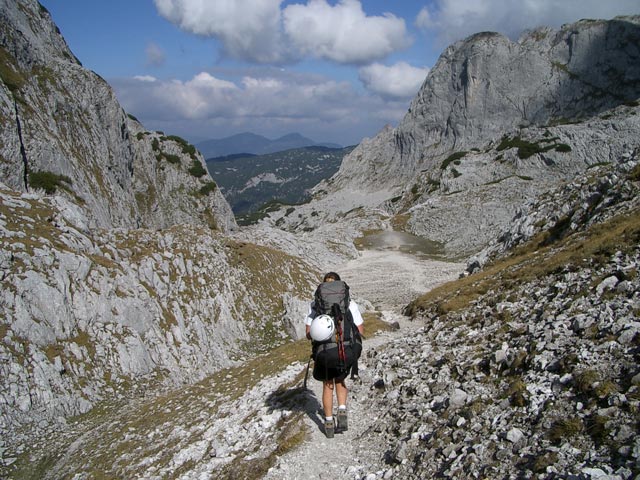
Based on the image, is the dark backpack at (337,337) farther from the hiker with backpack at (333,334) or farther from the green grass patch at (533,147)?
the green grass patch at (533,147)

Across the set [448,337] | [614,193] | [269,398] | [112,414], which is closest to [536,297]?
[448,337]

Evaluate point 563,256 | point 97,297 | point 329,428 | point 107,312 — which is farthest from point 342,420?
point 97,297

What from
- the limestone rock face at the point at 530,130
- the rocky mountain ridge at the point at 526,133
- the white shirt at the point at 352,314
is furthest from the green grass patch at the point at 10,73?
the rocky mountain ridge at the point at 526,133

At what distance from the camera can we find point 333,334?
9.72 m

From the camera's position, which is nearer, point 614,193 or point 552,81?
point 614,193

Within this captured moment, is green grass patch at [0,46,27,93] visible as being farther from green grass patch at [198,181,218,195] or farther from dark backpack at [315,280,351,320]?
dark backpack at [315,280,351,320]

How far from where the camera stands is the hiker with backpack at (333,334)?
9.61 metres

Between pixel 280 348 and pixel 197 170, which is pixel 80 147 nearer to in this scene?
pixel 197 170

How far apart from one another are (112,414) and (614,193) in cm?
2974

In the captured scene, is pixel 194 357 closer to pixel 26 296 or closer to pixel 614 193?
pixel 26 296

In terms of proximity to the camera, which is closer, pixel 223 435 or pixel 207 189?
pixel 223 435

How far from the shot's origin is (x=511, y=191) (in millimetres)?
94688

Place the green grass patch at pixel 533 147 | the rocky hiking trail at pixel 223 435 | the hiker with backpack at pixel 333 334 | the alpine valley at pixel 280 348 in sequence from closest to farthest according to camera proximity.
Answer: the alpine valley at pixel 280 348 → the hiker with backpack at pixel 333 334 → the rocky hiking trail at pixel 223 435 → the green grass patch at pixel 533 147

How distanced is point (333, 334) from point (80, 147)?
71.4 meters
